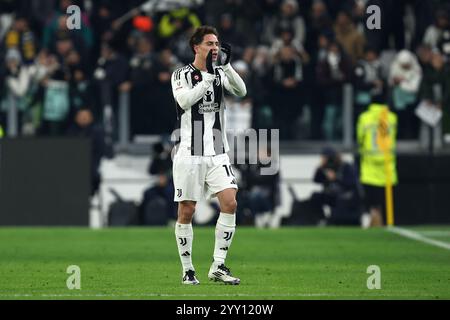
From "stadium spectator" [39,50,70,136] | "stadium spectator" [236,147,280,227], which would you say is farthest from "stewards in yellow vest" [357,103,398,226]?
"stadium spectator" [39,50,70,136]

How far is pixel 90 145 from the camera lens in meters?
25.4

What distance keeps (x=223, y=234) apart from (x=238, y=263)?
3060 mm

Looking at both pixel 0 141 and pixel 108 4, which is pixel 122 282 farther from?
pixel 108 4

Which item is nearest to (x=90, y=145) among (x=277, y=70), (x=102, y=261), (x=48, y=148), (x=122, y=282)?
(x=48, y=148)

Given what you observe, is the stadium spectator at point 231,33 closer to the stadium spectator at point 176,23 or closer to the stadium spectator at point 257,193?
the stadium spectator at point 176,23

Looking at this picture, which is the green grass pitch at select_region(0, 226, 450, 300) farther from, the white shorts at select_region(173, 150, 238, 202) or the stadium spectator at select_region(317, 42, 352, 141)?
the stadium spectator at select_region(317, 42, 352, 141)

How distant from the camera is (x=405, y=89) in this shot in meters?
26.9

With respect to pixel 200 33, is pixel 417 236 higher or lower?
lower

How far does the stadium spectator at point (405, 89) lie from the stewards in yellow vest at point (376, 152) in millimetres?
612

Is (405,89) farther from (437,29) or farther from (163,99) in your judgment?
(163,99)

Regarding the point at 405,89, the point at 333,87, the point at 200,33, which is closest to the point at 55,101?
the point at 333,87

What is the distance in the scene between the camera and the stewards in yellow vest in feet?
83.5

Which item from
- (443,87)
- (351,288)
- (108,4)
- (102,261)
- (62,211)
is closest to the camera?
(351,288)

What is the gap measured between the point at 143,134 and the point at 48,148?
7.16ft
